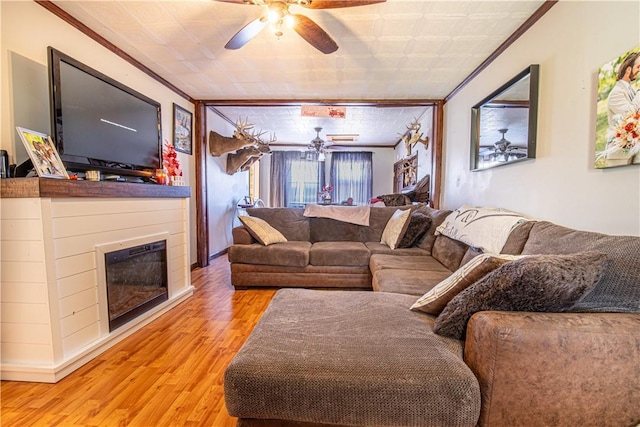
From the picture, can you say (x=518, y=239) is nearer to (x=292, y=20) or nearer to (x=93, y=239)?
(x=292, y=20)

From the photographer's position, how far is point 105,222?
179 cm

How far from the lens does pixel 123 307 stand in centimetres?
193

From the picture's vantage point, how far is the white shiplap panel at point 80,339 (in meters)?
1.53

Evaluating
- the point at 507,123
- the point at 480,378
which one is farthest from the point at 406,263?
the point at 480,378

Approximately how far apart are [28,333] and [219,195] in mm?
3140

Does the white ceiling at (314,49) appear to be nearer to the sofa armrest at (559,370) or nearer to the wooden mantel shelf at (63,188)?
the wooden mantel shelf at (63,188)

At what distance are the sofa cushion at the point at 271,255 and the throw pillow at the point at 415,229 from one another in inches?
40.9

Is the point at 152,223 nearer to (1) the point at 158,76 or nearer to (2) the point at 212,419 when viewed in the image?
(2) the point at 212,419

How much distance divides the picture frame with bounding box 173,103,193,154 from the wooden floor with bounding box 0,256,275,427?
2199 mm

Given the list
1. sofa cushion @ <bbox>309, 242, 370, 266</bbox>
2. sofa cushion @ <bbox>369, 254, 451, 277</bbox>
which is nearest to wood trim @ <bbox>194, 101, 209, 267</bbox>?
sofa cushion @ <bbox>309, 242, 370, 266</bbox>

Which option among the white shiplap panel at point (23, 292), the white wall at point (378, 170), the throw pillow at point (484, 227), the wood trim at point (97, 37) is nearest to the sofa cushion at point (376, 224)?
the throw pillow at point (484, 227)

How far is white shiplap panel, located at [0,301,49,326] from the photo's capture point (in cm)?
144

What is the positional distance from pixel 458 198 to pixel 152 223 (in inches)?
127

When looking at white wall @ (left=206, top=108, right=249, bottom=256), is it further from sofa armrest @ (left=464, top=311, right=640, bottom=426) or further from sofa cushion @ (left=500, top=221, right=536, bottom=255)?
sofa armrest @ (left=464, top=311, right=640, bottom=426)
